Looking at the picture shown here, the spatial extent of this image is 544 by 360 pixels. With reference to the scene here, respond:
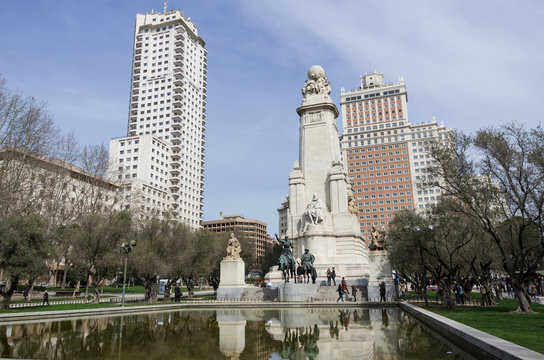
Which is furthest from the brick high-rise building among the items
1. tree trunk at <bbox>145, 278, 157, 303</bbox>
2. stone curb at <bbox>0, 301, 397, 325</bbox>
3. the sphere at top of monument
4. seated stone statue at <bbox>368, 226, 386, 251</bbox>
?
stone curb at <bbox>0, 301, 397, 325</bbox>

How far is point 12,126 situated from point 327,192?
26.7 meters

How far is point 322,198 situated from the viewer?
3859 centimetres

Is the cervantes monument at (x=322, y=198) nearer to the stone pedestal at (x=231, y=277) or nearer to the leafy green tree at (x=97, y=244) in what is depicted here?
the stone pedestal at (x=231, y=277)

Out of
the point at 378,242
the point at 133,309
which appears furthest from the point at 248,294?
the point at 378,242

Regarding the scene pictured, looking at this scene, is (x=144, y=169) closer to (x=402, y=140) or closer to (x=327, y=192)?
(x=327, y=192)

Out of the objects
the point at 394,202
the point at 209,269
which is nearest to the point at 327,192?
the point at 209,269

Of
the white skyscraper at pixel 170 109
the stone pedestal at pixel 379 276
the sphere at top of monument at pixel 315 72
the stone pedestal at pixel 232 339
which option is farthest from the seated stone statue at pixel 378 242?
the white skyscraper at pixel 170 109

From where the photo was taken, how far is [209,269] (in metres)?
38.7

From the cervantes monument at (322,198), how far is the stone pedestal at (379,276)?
17.1ft

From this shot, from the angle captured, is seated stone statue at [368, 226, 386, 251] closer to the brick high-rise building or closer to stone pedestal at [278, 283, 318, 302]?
stone pedestal at [278, 283, 318, 302]

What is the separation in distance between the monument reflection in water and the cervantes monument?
65.4ft

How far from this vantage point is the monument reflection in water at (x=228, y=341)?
8.28 metres

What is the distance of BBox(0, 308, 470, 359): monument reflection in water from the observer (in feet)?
27.2

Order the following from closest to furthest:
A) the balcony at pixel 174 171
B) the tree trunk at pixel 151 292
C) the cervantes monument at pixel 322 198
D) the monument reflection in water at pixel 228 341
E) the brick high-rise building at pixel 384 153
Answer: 1. the monument reflection in water at pixel 228 341
2. the tree trunk at pixel 151 292
3. the cervantes monument at pixel 322 198
4. the balcony at pixel 174 171
5. the brick high-rise building at pixel 384 153
